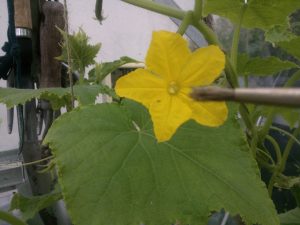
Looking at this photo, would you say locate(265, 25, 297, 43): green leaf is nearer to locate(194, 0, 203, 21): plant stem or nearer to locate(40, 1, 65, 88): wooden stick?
locate(194, 0, 203, 21): plant stem

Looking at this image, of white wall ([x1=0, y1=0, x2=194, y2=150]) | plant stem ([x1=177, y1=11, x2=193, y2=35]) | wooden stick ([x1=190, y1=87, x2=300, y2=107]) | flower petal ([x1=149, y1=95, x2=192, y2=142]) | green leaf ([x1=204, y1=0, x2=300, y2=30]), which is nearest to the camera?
wooden stick ([x1=190, y1=87, x2=300, y2=107])

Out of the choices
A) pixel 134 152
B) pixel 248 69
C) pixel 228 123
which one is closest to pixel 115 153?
pixel 134 152

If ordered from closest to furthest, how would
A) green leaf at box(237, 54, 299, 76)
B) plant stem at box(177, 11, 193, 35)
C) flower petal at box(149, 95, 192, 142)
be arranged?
1. flower petal at box(149, 95, 192, 142)
2. plant stem at box(177, 11, 193, 35)
3. green leaf at box(237, 54, 299, 76)

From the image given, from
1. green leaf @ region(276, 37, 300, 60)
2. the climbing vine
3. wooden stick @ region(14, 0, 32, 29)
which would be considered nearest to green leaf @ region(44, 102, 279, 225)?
the climbing vine

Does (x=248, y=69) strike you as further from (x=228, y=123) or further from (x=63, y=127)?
(x=63, y=127)

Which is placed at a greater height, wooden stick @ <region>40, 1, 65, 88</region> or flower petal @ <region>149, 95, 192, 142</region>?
wooden stick @ <region>40, 1, 65, 88</region>

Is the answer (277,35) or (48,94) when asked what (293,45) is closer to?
(277,35)

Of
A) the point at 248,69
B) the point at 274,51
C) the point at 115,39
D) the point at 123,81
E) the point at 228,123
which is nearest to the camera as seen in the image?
the point at 123,81
